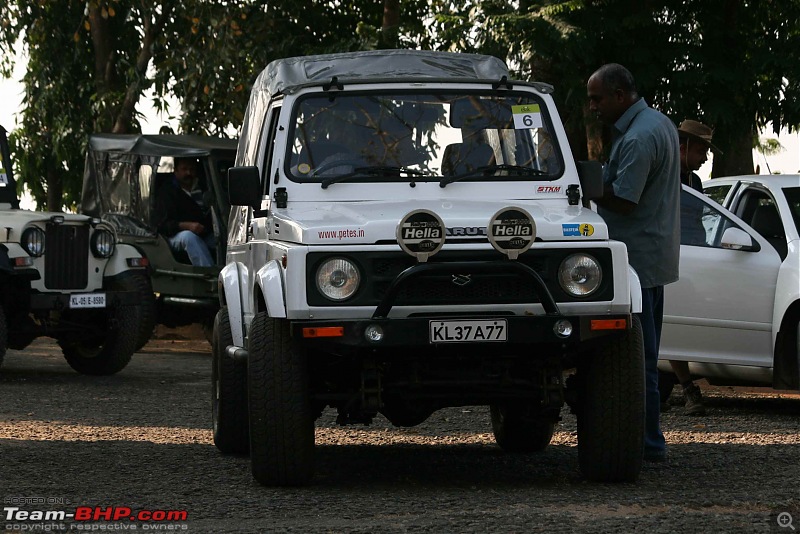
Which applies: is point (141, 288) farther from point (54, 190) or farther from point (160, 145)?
point (54, 190)

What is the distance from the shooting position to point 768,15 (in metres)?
15.8

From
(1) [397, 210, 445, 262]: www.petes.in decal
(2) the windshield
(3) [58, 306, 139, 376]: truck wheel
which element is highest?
(2) the windshield

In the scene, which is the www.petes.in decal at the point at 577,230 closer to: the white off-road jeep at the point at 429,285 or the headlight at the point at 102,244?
the white off-road jeep at the point at 429,285

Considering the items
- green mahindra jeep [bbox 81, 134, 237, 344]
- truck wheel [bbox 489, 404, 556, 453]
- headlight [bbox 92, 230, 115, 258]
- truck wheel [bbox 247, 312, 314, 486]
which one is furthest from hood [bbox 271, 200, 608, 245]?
green mahindra jeep [bbox 81, 134, 237, 344]

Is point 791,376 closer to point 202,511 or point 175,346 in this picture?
point 202,511

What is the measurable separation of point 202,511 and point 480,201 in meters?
2.03

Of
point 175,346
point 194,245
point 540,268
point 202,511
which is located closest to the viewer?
point 202,511

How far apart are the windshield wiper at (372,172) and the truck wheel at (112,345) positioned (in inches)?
260

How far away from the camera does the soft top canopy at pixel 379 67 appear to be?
8.24 m

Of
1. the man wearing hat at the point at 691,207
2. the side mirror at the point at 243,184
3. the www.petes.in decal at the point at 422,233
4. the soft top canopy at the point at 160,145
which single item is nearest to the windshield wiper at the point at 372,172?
the side mirror at the point at 243,184

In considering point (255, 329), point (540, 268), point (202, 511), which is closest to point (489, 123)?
point (540, 268)

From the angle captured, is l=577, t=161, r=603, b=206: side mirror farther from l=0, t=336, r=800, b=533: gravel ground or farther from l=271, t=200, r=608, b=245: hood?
l=0, t=336, r=800, b=533: gravel ground

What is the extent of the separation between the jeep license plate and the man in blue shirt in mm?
1457

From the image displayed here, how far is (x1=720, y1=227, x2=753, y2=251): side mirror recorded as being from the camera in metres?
9.88
